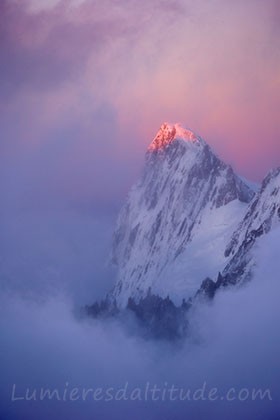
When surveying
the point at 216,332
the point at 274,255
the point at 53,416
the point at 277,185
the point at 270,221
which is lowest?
the point at 53,416

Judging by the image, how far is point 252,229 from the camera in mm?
178500

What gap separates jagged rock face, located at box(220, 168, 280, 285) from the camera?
169500mm

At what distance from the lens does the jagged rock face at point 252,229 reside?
556ft

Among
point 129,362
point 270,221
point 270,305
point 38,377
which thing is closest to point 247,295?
point 270,305

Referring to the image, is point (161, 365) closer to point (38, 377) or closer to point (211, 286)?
point (211, 286)

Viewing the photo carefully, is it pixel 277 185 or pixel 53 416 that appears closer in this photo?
pixel 53 416

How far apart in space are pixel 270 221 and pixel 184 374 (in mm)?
48101

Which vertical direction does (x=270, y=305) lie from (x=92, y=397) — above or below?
above

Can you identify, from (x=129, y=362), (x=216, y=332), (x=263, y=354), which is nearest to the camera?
(x=263, y=354)

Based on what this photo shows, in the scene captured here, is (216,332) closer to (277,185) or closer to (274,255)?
(274,255)

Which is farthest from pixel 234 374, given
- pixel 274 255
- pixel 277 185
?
pixel 277 185

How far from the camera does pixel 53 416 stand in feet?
520

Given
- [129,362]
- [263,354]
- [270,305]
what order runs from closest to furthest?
[263,354], [270,305], [129,362]

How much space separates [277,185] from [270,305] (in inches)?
1633
